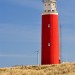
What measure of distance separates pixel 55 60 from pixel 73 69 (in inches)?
572

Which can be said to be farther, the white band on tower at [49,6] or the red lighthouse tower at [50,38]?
the white band on tower at [49,6]

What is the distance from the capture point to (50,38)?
2046 inches

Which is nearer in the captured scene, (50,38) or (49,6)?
(50,38)

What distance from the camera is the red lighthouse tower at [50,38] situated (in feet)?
170

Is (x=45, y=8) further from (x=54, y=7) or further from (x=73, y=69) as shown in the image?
(x=73, y=69)

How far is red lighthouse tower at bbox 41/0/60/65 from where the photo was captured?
170ft

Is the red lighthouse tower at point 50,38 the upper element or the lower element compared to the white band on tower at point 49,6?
lower

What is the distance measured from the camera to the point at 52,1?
54.4 metres

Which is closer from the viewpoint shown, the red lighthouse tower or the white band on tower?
the red lighthouse tower

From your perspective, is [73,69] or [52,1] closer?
[73,69]

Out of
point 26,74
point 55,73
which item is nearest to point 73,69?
point 55,73

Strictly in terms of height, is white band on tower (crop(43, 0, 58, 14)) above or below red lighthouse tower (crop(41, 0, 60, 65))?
above

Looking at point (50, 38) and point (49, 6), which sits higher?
point (49, 6)

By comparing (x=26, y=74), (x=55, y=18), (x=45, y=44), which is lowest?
(x=26, y=74)
